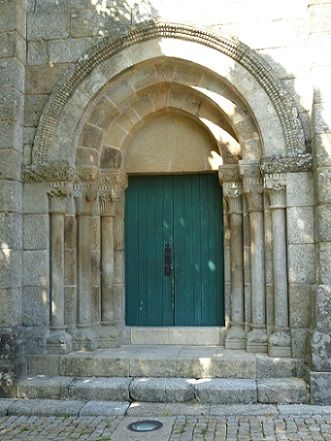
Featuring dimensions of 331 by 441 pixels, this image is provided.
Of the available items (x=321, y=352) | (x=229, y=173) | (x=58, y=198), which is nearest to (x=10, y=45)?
(x=58, y=198)

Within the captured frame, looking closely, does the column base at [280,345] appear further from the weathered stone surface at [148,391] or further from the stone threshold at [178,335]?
the weathered stone surface at [148,391]

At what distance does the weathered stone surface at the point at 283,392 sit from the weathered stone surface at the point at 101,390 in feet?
4.63

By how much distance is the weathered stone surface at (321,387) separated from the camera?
17.0 feet

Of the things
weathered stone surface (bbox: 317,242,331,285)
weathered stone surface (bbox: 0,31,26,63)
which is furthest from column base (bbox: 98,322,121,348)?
weathered stone surface (bbox: 0,31,26,63)

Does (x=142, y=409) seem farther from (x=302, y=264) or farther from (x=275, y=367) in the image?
(x=302, y=264)

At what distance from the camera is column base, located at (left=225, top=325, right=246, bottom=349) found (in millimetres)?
6180

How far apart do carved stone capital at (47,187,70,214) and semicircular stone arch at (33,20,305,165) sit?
1.24ft

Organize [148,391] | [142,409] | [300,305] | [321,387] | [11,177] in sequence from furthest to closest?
[11,177] → [300,305] → [148,391] → [142,409] → [321,387]

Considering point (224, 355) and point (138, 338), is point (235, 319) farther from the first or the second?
point (138, 338)

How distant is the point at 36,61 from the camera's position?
6309 millimetres

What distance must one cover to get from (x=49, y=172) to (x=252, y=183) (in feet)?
7.71

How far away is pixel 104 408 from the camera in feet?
17.5

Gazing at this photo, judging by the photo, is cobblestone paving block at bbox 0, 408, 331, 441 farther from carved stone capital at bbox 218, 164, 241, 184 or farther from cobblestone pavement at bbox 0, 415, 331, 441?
carved stone capital at bbox 218, 164, 241, 184

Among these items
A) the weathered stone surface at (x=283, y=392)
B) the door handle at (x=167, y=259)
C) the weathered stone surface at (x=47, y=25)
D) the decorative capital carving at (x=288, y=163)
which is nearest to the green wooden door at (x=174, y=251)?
the door handle at (x=167, y=259)
